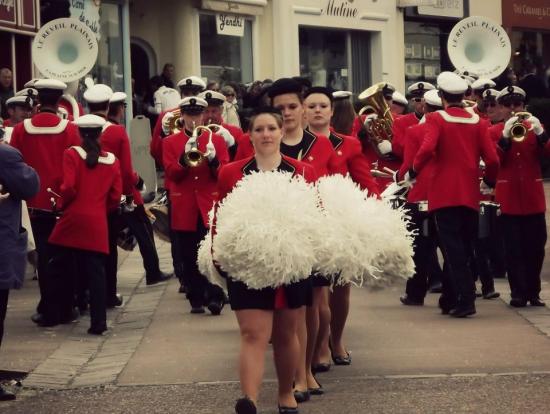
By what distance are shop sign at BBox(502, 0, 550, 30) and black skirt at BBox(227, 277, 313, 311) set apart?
3297cm

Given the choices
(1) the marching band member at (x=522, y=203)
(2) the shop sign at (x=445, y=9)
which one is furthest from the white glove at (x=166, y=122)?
(2) the shop sign at (x=445, y=9)

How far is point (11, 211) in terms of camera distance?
945cm

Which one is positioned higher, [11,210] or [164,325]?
[11,210]

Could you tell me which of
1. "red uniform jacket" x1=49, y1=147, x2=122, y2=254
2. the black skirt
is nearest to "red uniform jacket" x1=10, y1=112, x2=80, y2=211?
"red uniform jacket" x1=49, y1=147, x2=122, y2=254

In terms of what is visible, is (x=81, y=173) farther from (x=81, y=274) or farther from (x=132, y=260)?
(x=132, y=260)

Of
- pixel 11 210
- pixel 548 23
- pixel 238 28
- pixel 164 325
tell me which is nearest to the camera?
pixel 11 210

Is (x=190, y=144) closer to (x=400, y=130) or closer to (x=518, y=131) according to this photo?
(x=400, y=130)

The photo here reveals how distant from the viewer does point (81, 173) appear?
39.3 ft

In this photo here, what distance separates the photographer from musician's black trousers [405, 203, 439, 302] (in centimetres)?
1326

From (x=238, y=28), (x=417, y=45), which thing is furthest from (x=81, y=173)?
(x=417, y=45)

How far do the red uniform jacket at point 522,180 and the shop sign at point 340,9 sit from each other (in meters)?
20.9

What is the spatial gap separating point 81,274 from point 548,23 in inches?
Answer: 1224

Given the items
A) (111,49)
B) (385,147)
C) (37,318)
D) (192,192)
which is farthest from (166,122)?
(111,49)

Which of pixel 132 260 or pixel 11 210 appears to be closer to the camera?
pixel 11 210
